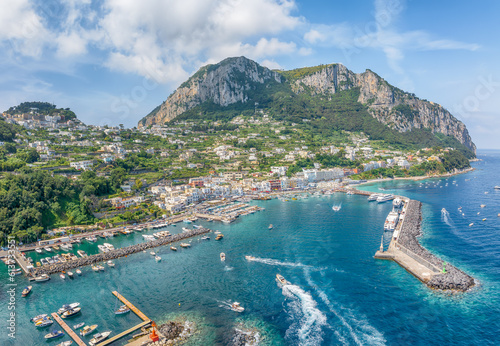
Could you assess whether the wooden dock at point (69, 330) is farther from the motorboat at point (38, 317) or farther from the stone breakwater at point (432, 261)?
the stone breakwater at point (432, 261)

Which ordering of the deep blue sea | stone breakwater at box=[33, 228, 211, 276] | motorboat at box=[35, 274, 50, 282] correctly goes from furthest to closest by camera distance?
stone breakwater at box=[33, 228, 211, 276] < motorboat at box=[35, 274, 50, 282] < the deep blue sea

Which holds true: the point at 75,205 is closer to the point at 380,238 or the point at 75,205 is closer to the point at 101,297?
the point at 101,297

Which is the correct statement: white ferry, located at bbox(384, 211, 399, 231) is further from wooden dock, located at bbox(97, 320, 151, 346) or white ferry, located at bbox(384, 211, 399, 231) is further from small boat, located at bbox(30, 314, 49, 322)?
small boat, located at bbox(30, 314, 49, 322)

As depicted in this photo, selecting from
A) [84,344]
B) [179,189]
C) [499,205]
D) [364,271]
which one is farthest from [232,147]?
[84,344]

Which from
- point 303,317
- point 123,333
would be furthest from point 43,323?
point 303,317

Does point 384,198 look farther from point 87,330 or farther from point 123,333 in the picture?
point 87,330

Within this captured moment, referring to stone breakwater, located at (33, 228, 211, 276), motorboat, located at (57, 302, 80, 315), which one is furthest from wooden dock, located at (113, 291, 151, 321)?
stone breakwater, located at (33, 228, 211, 276)
